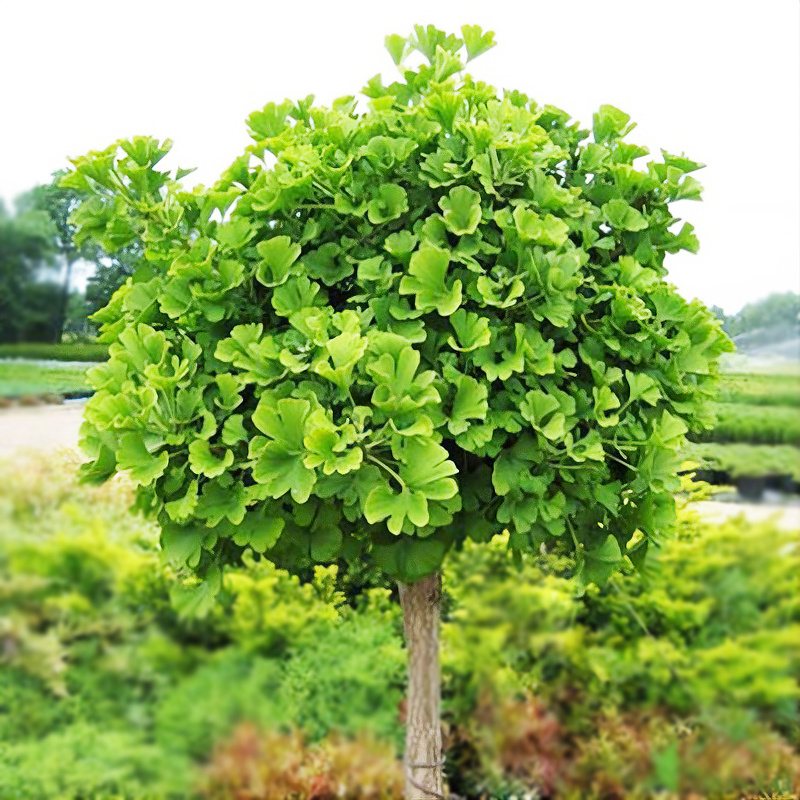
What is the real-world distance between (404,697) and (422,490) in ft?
7.03

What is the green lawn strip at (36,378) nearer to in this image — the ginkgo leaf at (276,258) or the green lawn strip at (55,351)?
the green lawn strip at (55,351)

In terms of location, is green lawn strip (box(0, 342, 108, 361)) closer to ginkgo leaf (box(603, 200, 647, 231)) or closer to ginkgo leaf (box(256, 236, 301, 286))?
ginkgo leaf (box(256, 236, 301, 286))

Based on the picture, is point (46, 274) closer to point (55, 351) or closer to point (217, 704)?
point (55, 351)

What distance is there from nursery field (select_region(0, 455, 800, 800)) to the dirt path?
0.10 meters

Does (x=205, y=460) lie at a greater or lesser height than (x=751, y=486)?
greater

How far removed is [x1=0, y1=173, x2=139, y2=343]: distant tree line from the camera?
338cm

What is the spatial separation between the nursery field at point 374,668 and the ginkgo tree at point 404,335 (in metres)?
1.50

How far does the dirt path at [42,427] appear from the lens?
3293 millimetres

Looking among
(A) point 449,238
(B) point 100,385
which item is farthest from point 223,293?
(A) point 449,238

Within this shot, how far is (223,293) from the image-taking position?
134 cm

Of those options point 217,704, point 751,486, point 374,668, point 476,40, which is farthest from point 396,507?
point 751,486

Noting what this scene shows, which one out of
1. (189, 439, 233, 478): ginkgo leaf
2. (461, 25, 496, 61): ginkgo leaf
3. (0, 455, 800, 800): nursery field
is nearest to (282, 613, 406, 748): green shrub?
(0, 455, 800, 800): nursery field

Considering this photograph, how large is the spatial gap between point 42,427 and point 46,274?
640mm

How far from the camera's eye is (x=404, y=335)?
1.27 m
